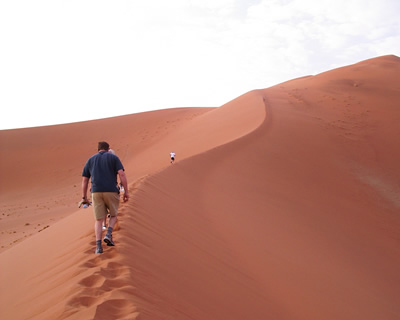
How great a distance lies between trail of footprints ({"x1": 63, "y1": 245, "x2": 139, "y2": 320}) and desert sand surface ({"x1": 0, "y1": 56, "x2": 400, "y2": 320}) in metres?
0.01

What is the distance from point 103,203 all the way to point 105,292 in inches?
61.2

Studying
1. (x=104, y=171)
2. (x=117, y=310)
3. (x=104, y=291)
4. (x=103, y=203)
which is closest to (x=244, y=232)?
(x=103, y=203)

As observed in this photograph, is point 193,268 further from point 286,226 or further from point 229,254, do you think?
point 286,226

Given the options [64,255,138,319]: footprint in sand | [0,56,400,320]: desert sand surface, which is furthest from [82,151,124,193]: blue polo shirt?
[64,255,138,319]: footprint in sand

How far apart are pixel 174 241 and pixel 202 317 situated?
1761 mm

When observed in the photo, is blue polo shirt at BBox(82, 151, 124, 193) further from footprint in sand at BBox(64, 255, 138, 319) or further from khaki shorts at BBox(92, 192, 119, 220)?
footprint in sand at BBox(64, 255, 138, 319)

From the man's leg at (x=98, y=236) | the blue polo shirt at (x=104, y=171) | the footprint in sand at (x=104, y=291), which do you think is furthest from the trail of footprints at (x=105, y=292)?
the blue polo shirt at (x=104, y=171)

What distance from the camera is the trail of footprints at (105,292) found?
2.78 metres

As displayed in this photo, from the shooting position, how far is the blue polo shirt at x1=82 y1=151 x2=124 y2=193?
441cm

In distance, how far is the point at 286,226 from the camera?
818cm

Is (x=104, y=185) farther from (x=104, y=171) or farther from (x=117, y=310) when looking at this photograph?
(x=117, y=310)

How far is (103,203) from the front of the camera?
14.6ft

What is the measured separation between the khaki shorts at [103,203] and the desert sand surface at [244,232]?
33cm

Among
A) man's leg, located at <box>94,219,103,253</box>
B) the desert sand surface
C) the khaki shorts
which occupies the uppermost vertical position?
the khaki shorts
